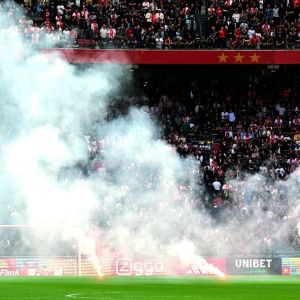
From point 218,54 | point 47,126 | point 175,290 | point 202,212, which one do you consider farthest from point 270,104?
point 175,290

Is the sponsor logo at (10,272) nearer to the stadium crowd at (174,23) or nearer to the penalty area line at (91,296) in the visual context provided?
the stadium crowd at (174,23)

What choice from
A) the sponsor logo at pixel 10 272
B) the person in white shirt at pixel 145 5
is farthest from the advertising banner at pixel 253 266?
the person in white shirt at pixel 145 5

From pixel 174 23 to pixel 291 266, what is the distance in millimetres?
14550

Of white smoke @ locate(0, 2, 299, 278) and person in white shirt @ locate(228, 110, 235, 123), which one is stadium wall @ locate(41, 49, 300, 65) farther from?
white smoke @ locate(0, 2, 299, 278)

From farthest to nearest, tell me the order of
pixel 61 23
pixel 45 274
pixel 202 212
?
pixel 61 23, pixel 202 212, pixel 45 274

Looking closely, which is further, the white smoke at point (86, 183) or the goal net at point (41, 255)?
the white smoke at point (86, 183)

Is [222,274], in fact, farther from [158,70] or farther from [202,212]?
[158,70]

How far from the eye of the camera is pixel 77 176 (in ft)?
133

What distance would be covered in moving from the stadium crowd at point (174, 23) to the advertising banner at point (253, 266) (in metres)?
12.8

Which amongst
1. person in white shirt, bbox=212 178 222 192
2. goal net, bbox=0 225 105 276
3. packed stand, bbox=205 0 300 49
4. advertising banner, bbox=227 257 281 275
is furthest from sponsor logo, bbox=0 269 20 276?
packed stand, bbox=205 0 300 49

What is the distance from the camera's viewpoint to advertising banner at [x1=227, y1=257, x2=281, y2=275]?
3916cm

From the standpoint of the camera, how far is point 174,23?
4922 centimetres

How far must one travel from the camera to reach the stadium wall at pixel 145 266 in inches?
1527

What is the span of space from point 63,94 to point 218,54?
1097 centimetres
